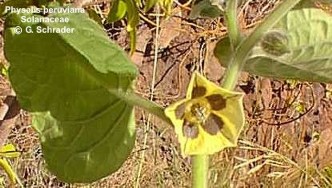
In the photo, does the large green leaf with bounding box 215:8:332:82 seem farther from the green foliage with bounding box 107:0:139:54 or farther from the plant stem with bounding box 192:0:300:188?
the green foliage with bounding box 107:0:139:54

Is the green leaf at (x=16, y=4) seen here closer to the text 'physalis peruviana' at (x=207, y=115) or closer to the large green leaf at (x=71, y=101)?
the large green leaf at (x=71, y=101)

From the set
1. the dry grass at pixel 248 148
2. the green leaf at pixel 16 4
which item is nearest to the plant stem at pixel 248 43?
the green leaf at pixel 16 4

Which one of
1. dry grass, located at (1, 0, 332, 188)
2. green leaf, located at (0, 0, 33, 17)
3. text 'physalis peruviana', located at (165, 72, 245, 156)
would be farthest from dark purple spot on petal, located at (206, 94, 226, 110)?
dry grass, located at (1, 0, 332, 188)

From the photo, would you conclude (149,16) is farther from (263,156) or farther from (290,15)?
(290,15)

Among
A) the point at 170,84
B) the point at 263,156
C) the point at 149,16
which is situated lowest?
the point at 263,156

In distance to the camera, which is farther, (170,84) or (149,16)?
(170,84)

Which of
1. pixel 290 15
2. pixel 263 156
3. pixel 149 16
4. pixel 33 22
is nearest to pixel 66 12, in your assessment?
pixel 33 22

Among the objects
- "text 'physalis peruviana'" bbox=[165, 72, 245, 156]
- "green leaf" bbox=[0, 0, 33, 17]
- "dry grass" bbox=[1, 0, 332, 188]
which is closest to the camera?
"text 'physalis peruviana'" bbox=[165, 72, 245, 156]
